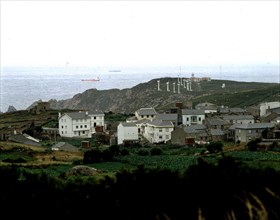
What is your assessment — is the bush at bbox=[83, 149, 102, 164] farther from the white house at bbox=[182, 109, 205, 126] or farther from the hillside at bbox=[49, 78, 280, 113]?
the hillside at bbox=[49, 78, 280, 113]

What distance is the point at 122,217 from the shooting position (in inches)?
583

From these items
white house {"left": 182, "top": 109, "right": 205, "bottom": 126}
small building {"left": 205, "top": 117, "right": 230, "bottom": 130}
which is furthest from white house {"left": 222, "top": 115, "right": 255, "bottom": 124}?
white house {"left": 182, "top": 109, "right": 205, "bottom": 126}

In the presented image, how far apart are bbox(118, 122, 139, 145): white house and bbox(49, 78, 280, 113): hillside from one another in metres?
40.4

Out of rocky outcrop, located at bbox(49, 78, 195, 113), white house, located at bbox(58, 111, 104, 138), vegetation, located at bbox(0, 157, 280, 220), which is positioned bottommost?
rocky outcrop, located at bbox(49, 78, 195, 113)

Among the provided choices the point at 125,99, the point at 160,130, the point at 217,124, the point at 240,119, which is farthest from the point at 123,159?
the point at 125,99

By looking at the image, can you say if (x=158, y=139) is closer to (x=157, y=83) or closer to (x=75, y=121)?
(x=75, y=121)

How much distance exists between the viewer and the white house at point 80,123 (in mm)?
57281

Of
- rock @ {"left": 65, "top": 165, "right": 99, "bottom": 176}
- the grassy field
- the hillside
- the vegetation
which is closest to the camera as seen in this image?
the vegetation

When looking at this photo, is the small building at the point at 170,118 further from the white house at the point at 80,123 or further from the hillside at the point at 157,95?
the hillside at the point at 157,95

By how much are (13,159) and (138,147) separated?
13179 millimetres

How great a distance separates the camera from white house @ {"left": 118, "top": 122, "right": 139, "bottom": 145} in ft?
167

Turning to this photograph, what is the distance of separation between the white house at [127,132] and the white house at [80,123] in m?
6.85

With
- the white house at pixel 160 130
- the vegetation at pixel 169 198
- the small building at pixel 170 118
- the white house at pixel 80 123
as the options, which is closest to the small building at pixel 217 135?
the white house at pixel 160 130

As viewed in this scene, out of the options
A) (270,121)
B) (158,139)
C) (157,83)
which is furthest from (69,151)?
(157,83)
